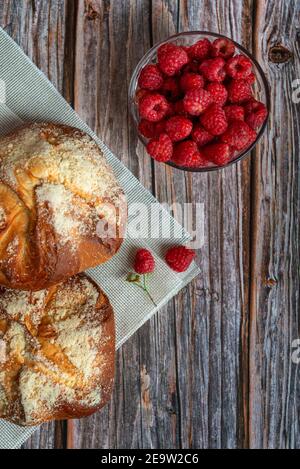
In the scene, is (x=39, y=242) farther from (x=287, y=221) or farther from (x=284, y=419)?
(x=284, y=419)

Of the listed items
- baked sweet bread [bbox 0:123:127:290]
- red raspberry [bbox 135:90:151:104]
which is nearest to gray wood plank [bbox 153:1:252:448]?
red raspberry [bbox 135:90:151:104]

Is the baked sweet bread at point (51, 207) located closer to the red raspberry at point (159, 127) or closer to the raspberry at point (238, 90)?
the red raspberry at point (159, 127)

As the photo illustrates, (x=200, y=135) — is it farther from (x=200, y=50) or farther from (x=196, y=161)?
(x=200, y=50)

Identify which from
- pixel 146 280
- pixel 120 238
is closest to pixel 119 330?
pixel 146 280

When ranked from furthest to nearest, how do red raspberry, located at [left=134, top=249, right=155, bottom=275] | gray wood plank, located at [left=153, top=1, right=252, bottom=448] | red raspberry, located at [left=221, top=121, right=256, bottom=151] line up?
gray wood plank, located at [left=153, top=1, right=252, bottom=448] < red raspberry, located at [left=134, top=249, right=155, bottom=275] < red raspberry, located at [left=221, top=121, right=256, bottom=151]

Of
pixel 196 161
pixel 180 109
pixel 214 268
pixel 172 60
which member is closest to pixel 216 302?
pixel 214 268

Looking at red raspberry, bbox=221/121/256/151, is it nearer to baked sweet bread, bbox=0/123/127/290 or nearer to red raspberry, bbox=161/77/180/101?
red raspberry, bbox=161/77/180/101
